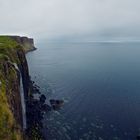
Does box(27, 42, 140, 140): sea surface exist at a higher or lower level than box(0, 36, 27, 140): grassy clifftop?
lower

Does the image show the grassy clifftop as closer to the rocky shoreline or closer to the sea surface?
the rocky shoreline

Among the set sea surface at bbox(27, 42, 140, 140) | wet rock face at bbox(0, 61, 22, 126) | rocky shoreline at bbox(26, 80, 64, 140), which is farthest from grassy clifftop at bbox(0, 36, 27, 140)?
sea surface at bbox(27, 42, 140, 140)

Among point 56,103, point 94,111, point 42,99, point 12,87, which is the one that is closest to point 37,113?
point 56,103

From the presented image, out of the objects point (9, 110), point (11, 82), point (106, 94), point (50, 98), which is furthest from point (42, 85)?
point (9, 110)

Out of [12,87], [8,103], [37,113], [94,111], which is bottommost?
[94,111]

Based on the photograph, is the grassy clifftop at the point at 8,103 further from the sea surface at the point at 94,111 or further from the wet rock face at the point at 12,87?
the sea surface at the point at 94,111

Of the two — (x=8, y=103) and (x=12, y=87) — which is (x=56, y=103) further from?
(x=8, y=103)

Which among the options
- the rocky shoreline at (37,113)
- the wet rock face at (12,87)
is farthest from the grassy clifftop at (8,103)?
the rocky shoreline at (37,113)

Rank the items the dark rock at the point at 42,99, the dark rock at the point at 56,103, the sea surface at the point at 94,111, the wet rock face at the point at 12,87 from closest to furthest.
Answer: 1. the wet rock face at the point at 12,87
2. the sea surface at the point at 94,111
3. the dark rock at the point at 56,103
4. the dark rock at the point at 42,99

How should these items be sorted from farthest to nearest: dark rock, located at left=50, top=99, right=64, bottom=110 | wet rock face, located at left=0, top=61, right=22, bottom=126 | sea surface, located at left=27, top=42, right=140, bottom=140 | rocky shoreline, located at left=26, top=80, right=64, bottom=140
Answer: dark rock, located at left=50, top=99, right=64, bottom=110 < sea surface, located at left=27, top=42, right=140, bottom=140 < rocky shoreline, located at left=26, top=80, right=64, bottom=140 < wet rock face, located at left=0, top=61, right=22, bottom=126

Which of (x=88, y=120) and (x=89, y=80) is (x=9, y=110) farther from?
(x=89, y=80)

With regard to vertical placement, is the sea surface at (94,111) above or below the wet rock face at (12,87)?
below
